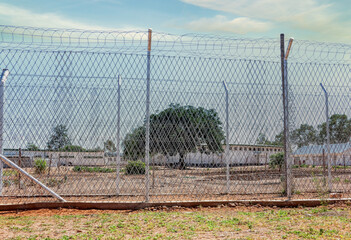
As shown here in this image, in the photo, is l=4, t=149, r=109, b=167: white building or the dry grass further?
l=4, t=149, r=109, b=167: white building

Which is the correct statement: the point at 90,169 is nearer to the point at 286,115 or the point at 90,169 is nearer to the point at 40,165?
the point at 40,165

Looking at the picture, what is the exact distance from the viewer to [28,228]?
4547 millimetres

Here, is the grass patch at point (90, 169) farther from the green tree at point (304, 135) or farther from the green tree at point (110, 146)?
the green tree at point (304, 135)

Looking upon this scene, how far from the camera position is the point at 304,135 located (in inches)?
287

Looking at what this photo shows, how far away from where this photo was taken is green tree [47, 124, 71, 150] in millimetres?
6371

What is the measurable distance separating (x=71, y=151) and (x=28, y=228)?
2214mm

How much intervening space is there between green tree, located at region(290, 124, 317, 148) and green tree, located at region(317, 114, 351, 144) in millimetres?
190

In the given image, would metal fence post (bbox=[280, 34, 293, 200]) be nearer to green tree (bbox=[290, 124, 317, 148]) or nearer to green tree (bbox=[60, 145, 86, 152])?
green tree (bbox=[290, 124, 317, 148])

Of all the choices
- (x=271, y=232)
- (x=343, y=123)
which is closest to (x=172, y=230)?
(x=271, y=232)

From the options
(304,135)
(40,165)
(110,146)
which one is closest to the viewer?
(110,146)

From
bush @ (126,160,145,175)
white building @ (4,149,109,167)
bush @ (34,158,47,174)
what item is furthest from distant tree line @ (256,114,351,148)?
bush @ (34,158,47,174)

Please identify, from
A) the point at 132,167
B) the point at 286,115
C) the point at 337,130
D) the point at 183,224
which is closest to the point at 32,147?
the point at 132,167

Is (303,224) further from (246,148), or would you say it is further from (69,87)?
(69,87)

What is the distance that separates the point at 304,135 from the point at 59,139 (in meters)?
4.78
